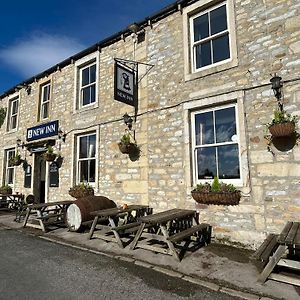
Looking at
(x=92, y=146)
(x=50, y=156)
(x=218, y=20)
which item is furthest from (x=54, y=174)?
(x=218, y=20)

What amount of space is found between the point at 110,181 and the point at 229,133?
12.8 feet

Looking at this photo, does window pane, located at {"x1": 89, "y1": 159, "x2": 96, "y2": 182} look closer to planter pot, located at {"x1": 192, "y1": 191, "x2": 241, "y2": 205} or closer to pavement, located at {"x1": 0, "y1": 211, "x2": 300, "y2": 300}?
pavement, located at {"x1": 0, "y1": 211, "x2": 300, "y2": 300}

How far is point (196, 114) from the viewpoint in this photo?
6.41 meters

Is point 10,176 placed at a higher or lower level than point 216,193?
higher

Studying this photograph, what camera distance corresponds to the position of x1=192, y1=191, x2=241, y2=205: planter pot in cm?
537

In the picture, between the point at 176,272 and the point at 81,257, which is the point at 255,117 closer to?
the point at 176,272

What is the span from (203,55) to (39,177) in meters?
8.38

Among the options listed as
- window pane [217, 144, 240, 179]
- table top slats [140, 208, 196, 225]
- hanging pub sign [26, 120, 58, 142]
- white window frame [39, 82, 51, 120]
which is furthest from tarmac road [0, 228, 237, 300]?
white window frame [39, 82, 51, 120]

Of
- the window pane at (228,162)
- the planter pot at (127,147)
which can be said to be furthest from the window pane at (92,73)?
the window pane at (228,162)

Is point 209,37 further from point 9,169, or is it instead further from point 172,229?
point 9,169

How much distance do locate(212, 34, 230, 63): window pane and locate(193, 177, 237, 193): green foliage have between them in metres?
2.89

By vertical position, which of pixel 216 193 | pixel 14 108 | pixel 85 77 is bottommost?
pixel 216 193

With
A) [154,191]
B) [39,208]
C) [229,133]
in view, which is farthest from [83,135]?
[229,133]

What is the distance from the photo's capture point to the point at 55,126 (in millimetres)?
10039
